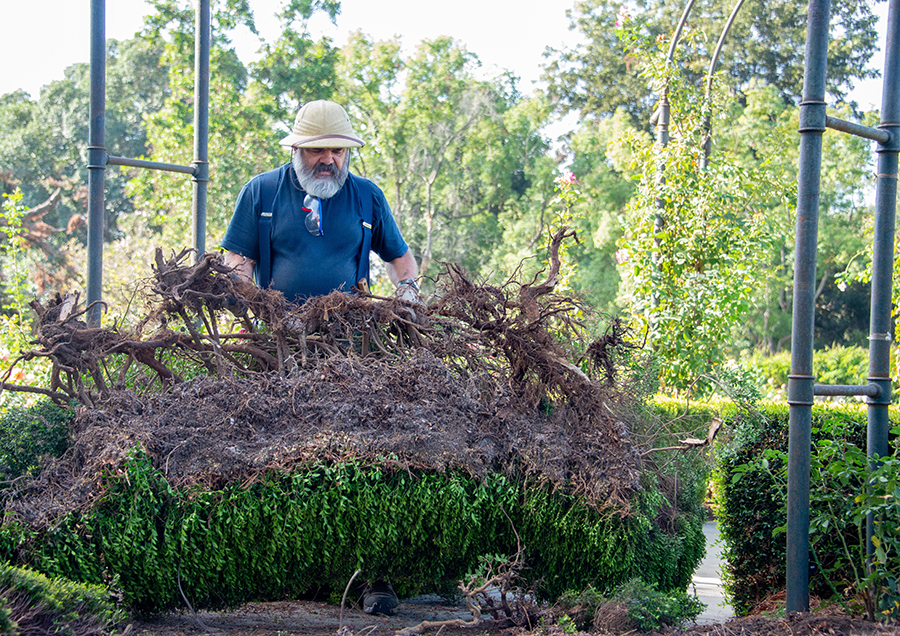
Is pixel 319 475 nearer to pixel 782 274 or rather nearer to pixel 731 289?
pixel 731 289

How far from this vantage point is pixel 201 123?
656cm

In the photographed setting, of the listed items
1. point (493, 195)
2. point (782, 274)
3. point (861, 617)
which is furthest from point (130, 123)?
point (861, 617)

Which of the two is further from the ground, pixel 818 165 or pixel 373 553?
pixel 818 165

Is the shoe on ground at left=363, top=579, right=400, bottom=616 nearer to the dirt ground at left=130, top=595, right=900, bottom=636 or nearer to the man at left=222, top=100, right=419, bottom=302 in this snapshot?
the dirt ground at left=130, top=595, right=900, bottom=636

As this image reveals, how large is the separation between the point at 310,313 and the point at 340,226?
0.85 metres

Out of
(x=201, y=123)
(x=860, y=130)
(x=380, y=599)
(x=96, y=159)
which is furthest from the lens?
(x=201, y=123)

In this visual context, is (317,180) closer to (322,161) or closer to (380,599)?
(322,161)

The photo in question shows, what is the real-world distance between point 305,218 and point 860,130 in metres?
2.70

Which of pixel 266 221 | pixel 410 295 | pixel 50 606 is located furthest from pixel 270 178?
pixel 50 606

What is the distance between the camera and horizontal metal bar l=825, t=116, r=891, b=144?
327 cm

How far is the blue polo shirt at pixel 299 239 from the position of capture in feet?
14.4

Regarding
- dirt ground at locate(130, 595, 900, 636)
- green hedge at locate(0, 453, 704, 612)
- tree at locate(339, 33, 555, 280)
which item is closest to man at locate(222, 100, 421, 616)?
green hedge at locate(0, 453, 704, 612)

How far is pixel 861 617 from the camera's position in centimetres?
311

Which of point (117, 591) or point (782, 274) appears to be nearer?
point (117, 591)
